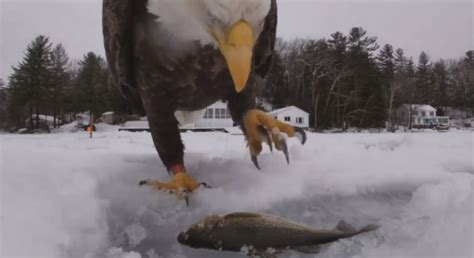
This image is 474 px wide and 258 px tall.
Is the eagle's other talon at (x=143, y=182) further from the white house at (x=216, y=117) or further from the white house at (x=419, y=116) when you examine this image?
the white house at (x=419, y=116)

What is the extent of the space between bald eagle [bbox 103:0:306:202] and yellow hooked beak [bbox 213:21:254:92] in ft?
0.39

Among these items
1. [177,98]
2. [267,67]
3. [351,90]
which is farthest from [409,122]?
[177,98]

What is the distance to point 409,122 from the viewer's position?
37.4 ft

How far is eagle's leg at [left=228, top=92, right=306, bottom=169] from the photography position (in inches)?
66.0

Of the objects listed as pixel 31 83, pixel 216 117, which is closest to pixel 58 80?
pixel 31 83

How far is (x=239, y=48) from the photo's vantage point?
3.34 feet

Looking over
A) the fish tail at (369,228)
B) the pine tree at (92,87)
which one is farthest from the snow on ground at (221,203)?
the pine tree at (92,87)

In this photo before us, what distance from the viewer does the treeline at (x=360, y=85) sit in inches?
339

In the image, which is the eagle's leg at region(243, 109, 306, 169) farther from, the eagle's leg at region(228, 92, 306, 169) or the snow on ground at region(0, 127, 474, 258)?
the snow on ground at region(0, 127, 474, 258)

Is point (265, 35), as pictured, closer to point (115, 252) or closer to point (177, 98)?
point (177, 98)

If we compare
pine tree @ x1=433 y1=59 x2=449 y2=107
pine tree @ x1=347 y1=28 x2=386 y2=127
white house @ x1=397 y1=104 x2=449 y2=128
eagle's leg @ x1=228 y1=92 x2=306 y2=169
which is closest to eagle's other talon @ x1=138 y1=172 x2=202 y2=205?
eagle's leg @ x1=228 y1=92 x2=306 y2=169

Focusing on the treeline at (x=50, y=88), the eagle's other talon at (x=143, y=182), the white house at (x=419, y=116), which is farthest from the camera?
the white house at (x=419, y=116)

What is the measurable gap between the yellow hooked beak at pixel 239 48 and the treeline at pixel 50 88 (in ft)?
20.0

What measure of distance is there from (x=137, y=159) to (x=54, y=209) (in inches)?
38.1
